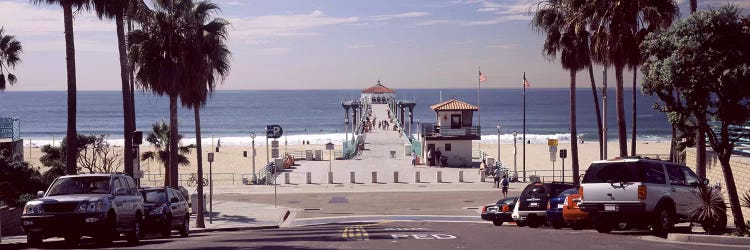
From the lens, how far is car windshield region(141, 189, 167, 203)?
2181cm

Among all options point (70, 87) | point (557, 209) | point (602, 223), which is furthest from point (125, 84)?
point (602, 223)

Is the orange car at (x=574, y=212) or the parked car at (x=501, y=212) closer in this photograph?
the orange car at (x=574, y=212)

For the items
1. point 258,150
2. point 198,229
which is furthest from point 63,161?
point 258,150

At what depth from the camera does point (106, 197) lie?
58.0ft

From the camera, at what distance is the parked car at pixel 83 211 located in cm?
1698

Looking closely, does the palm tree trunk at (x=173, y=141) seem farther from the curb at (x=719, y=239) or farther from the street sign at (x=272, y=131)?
the curb at (x=719, y=239)

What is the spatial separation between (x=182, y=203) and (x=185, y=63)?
398 inches

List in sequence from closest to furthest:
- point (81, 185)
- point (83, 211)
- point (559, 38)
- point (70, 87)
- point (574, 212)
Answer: point (83, 211) → point (81, 185) → point (574, 212) → point (70, 87) → point (559, 38)

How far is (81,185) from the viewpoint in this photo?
18.4 meters

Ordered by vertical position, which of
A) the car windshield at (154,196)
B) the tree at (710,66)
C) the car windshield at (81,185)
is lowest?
the car windshield at (154,196)

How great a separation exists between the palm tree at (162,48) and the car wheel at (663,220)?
1962 centimetres

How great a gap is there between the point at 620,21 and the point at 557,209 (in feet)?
22.0

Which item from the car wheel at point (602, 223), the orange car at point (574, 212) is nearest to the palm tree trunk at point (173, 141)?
the orange car at point (574, 212)

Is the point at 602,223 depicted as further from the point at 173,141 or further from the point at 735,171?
the point at 173,141
